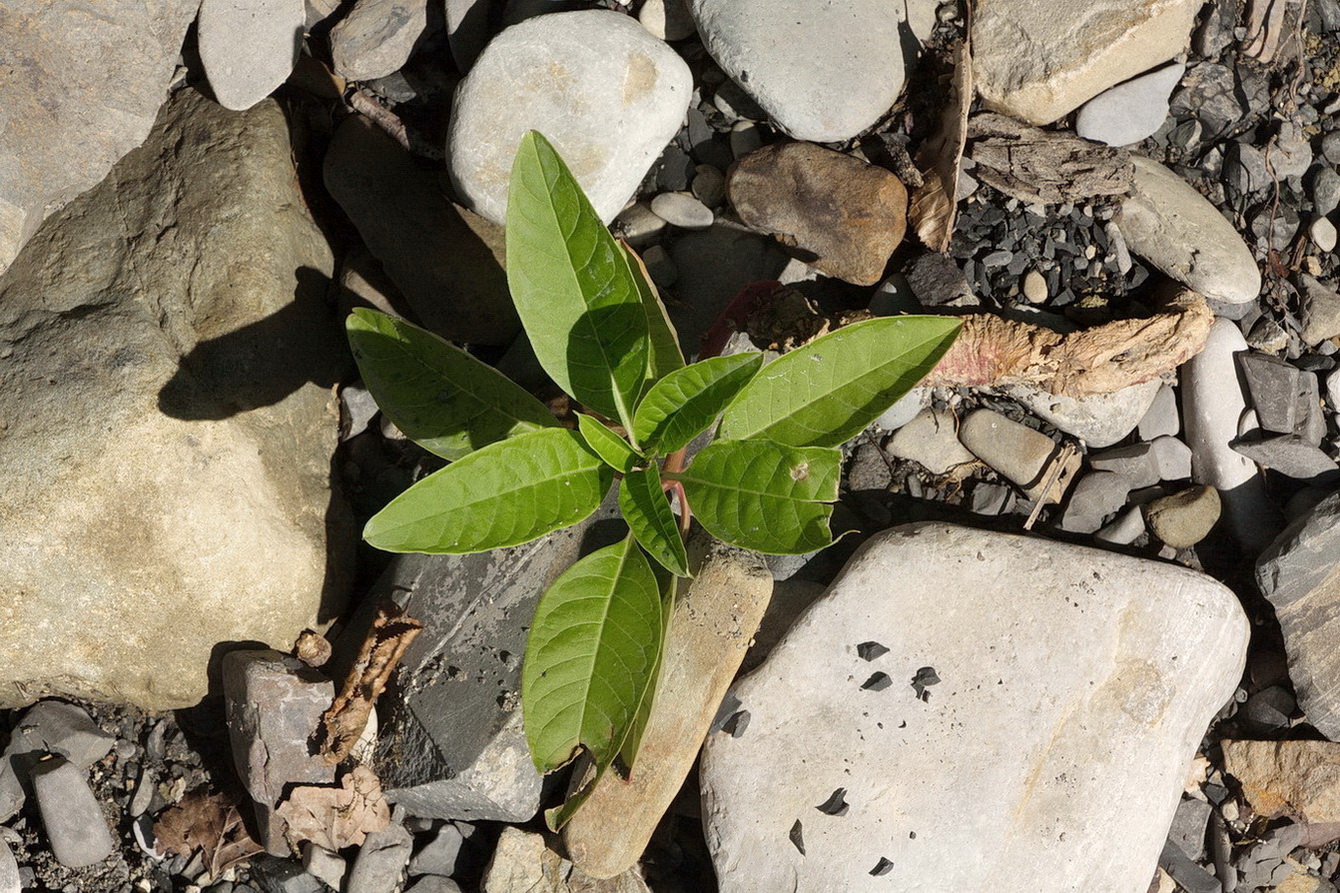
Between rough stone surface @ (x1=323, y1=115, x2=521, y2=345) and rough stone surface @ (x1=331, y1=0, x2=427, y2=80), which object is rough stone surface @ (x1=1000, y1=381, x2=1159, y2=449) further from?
rough stone surface @ (x1=331, y1=0, x2=427, y2=80)

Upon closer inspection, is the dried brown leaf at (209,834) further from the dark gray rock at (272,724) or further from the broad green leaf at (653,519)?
the broad green leaf at (653,519)

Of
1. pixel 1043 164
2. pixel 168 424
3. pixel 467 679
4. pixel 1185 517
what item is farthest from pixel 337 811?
pixel 1043 164

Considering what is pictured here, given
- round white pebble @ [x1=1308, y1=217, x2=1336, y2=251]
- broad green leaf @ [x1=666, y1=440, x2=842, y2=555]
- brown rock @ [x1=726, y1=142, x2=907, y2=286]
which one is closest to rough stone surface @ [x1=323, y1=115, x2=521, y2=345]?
brown rock @ [x1=726, y1=142, x2=907, y2=286]

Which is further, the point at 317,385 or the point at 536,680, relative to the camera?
the point at 317,385

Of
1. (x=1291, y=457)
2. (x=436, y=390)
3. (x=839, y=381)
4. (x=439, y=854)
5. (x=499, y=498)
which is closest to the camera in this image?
(x=499, y=498)

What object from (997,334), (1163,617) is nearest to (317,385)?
(997,334)

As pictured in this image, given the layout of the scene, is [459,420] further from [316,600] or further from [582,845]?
[582,845]

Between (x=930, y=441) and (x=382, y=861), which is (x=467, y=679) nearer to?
(x=382, y=861)
